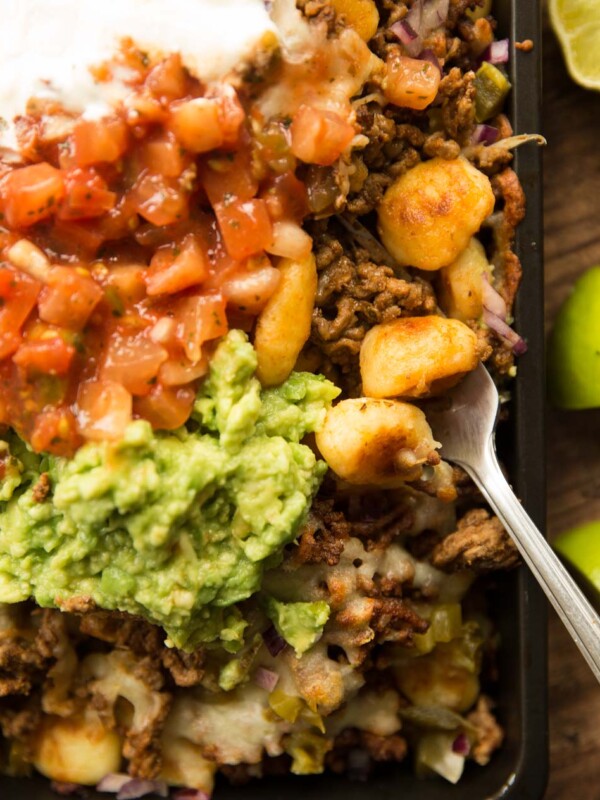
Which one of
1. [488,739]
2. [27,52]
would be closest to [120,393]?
[27,52]

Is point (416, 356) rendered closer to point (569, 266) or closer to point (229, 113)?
point (229, 113)

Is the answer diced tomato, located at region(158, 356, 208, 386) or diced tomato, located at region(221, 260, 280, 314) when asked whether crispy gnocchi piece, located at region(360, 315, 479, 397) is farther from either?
diced tomato, located at region(158, 356, 208, 386)

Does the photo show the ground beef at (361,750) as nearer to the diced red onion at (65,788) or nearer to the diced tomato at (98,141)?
the diced red onion at (65,788)

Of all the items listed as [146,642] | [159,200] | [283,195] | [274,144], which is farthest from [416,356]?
[146,642]

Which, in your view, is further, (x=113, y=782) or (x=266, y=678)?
(x=113, y=782)

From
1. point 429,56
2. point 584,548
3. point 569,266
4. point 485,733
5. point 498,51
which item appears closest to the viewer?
point 429,56

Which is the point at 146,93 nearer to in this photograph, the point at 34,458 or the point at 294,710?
the point at 34,458

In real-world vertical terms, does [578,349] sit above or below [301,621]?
above

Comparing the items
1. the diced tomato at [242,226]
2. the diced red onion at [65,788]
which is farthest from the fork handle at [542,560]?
the diced red onion at [65,788]
